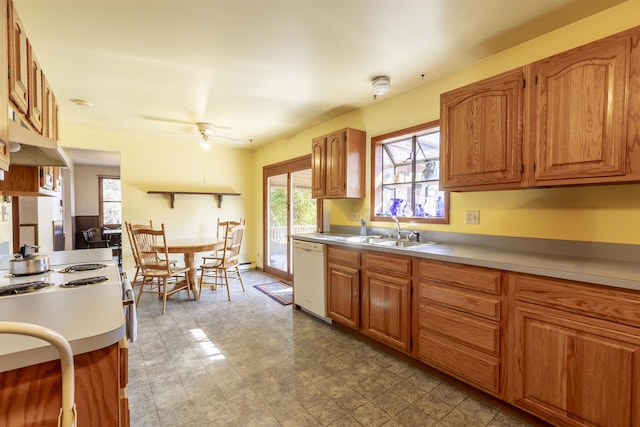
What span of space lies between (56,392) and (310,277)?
246 centimetres

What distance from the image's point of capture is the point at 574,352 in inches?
56.1

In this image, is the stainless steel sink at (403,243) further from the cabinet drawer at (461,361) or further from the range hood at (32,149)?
the range hood at (32,149)

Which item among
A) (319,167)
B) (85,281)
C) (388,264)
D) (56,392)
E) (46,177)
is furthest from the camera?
(319,167)

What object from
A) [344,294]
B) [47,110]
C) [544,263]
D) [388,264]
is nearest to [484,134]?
[544,263]

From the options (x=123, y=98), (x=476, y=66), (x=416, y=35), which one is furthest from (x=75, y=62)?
(x=476, y=66)

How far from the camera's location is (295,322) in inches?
120

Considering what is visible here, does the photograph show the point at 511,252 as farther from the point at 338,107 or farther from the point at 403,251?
the point at 338,107

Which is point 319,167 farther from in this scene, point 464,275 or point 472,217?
point 464,275

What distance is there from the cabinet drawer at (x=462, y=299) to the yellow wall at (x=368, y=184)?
2.12 feet

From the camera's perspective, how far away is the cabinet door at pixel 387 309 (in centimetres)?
221

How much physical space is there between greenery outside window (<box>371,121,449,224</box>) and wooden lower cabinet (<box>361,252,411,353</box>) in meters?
0.64

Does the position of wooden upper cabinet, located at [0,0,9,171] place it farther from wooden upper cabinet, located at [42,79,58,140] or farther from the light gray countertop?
the light gray countertop

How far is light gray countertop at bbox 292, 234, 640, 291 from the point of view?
4.36ft

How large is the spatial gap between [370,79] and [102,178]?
292 inches
